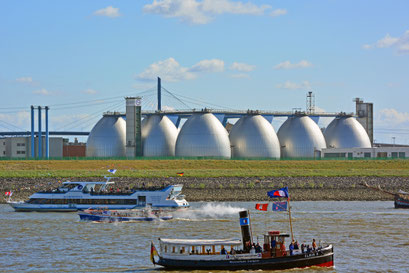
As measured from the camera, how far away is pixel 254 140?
136875 millimetres

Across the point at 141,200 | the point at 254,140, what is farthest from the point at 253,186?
the point at 254,140

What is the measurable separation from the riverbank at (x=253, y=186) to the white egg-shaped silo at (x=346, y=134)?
5310 cm

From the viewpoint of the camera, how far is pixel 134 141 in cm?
13475

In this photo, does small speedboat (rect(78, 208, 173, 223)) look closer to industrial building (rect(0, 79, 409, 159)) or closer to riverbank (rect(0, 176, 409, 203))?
riverbank (rect(0, 176, 409, 203))

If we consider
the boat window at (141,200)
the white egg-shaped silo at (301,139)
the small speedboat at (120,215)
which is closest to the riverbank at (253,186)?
the boat window at (141,200)

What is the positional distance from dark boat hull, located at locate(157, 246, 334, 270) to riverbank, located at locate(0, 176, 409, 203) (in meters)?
38.3

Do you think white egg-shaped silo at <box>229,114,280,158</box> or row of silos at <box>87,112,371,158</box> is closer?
row of silos at <box>87,112,371,158</box>

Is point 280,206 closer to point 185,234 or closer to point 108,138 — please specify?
point 185,234

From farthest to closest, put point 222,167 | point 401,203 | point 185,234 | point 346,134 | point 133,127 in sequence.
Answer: point 346,134 < point 133,127 < point 222,167 < point 401,203 < point 185,234

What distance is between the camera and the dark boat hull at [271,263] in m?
38.2

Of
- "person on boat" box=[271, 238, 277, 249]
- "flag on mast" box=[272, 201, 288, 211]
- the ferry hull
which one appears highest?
"flag on mast" box=[272, 201, 288, 211]

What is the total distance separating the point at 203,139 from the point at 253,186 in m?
47.6

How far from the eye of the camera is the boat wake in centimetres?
6122

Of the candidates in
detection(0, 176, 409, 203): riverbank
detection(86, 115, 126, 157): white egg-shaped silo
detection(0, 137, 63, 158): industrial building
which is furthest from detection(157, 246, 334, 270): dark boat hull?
detection(0, 137, 63, 158): industrial building
